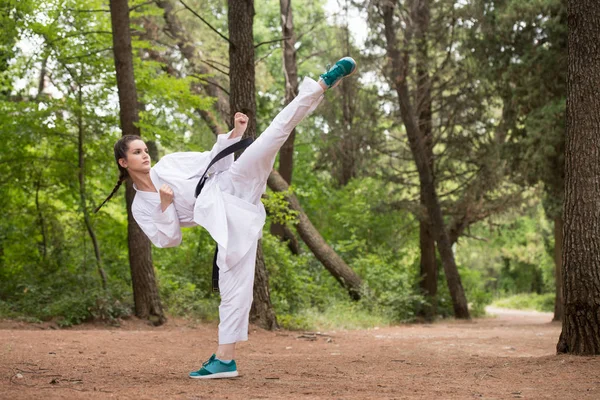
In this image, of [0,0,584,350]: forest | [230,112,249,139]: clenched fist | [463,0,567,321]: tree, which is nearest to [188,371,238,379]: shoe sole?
[230,112,249,139]: clenched fist

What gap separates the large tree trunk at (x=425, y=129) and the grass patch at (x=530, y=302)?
13474 mm

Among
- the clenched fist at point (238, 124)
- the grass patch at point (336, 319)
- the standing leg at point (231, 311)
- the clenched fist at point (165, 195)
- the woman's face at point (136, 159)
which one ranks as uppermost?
the clenched fist at point (238, 124)

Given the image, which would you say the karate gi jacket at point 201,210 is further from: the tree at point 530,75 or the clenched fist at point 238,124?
the tree at point 530,75

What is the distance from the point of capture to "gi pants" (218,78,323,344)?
4969 mm

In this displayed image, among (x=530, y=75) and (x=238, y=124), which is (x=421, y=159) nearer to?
(x=530, y=75)

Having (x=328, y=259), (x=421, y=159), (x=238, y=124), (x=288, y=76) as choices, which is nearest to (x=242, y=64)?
(x=238, y=124)

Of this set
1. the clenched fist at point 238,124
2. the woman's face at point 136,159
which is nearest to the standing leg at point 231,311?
the clenched fist at point 238,124

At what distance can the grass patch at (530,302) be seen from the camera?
33216mm

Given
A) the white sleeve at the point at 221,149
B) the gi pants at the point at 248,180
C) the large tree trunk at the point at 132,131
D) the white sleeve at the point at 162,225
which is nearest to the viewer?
the gi pants at the point at 248,180

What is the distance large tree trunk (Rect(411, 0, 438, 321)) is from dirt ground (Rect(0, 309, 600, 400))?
10.2m

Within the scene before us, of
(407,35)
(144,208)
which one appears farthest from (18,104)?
(407,35)

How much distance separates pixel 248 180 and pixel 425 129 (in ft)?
52.6

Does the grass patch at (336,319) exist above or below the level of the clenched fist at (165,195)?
below

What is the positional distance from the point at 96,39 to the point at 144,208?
793 centimetres
